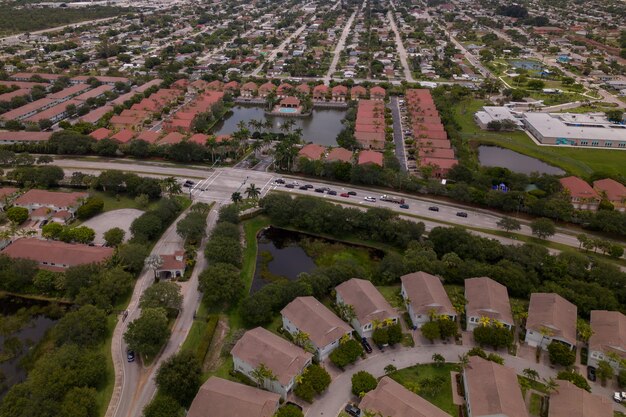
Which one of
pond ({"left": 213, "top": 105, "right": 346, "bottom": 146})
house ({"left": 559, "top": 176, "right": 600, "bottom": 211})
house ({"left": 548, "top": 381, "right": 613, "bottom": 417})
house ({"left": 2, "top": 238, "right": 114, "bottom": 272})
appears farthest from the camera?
pond ({"left": 213, "top": 105, "right": 346, "bottom": 146})

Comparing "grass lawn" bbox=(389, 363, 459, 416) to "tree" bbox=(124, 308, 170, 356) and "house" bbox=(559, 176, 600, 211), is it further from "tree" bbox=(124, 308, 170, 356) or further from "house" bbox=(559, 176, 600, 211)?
"house" bbox=(559, 176, 600, 211)

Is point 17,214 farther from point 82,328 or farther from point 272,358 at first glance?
point 272,358

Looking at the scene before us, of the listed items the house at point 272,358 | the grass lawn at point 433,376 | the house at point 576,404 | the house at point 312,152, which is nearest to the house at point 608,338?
the house at point 576,404

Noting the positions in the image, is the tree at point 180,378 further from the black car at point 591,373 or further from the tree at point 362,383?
the black car at point 591,373

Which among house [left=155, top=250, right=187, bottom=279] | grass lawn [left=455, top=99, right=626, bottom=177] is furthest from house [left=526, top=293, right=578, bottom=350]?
grass lawn [left=455, top=99, right=626, bottom=177]

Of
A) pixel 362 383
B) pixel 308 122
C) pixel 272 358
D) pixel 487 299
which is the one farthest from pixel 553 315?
pixel 308 122

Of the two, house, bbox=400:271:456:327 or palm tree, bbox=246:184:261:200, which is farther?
palm tree, bbox=246:184:261:200

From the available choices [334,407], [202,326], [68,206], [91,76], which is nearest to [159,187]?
[68,206]

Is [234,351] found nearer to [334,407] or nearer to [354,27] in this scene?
[334,407]
